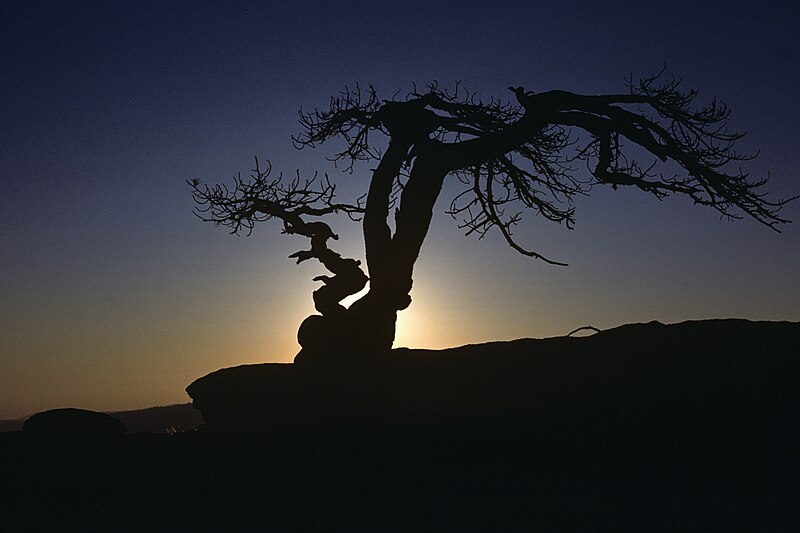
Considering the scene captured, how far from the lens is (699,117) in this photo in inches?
504

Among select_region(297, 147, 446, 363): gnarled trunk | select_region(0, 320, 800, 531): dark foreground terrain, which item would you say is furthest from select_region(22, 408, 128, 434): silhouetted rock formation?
select_region(297, 147, 446, 363): gnarled trunk

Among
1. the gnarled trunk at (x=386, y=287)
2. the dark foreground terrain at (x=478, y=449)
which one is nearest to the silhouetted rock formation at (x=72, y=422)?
the dark foreground terrain at (x=478, y=449)

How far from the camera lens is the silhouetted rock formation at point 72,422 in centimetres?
1058

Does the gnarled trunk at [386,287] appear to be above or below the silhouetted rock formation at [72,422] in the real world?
above

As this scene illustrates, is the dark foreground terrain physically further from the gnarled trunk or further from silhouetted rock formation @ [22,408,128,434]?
the gnarled trunk

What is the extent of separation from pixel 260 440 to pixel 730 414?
5330 millimetres

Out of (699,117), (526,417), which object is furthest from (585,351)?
(699,117)

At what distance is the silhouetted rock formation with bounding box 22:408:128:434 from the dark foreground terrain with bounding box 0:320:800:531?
0.85 m

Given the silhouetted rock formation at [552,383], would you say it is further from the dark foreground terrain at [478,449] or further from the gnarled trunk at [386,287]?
the gnarled trunk at [386,287]

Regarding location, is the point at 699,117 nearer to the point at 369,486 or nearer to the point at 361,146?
the point at 361,146

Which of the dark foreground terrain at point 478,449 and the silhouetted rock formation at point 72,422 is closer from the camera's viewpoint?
the dark foreground terrain at point 478,449

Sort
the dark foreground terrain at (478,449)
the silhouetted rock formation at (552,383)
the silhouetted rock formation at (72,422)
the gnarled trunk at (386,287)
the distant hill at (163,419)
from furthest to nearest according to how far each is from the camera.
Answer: the distant hill at (163,419) < the gnarled trunk at (386,287) < the silhouetted rock formation at (72,422) < the silhouetted rock formation at (552,383) < the dark foreground terrain at (478,449)

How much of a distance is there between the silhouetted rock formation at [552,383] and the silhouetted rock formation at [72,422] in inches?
59.2

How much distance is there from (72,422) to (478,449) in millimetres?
6281
